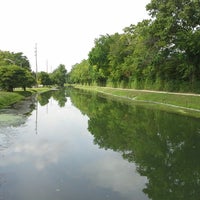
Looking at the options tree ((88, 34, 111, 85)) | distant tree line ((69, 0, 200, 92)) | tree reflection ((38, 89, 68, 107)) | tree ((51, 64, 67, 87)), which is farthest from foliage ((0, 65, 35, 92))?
tree ((51, 64, 67, 87))

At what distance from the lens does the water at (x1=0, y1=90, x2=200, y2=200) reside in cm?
766

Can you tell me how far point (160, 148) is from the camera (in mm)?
12648

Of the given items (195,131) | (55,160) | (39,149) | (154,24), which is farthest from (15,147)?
(154,24)

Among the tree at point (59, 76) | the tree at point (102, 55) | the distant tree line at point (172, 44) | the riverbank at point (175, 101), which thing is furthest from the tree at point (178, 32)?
the tree at point (59, 76)

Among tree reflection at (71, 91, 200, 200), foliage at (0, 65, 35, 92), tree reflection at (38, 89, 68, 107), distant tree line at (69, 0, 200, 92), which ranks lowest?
tree reflection at (38, 89, 68, 107)

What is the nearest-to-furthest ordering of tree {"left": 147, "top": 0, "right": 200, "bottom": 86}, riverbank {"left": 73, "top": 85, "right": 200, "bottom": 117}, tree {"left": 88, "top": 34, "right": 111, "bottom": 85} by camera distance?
riverbank {"left": 73, "top": 85, "right": 200, "bottom": 117} → tree {"left": 147, "top": 0, "right": 200, "bottom": 86} → tree {"left": 88, "top": 34, "right": 111, "bottom": 85}

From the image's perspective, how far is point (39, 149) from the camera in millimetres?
12320

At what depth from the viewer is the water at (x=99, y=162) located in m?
7.66

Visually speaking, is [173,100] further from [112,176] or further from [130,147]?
[112,176]

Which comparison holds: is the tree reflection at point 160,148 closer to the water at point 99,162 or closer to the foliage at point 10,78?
the water at point 99,162

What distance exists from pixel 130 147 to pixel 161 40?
23910 mm

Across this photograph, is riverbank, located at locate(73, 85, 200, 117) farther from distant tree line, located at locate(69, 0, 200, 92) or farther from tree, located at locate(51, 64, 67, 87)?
tree, located at locate(51, 64, 67, 87)

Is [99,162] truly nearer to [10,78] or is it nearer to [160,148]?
[160,148]

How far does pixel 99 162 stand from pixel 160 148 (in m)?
3.47
